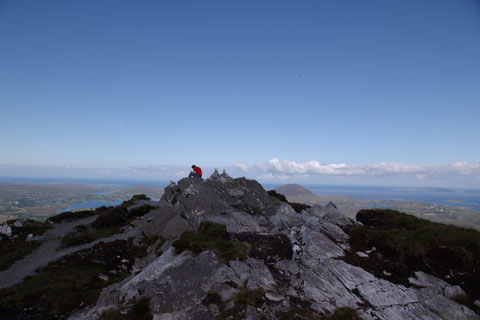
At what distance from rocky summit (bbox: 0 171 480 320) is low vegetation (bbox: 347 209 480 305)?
0.33 m

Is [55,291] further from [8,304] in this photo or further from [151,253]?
[151,253]

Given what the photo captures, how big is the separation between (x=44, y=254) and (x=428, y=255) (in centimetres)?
3847

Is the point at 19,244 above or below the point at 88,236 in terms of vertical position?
below

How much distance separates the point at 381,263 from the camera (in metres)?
15.7

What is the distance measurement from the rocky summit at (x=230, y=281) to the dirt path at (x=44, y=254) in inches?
6.8

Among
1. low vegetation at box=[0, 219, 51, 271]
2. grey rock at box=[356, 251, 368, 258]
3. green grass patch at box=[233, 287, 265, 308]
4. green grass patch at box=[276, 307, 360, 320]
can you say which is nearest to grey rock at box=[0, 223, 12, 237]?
low vegetation at box=[0, 219, 51, 271]

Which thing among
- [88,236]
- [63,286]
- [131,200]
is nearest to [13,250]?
[88,236]

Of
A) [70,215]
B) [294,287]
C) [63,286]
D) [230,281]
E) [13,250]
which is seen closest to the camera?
[230,281]

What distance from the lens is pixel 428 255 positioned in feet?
51.6

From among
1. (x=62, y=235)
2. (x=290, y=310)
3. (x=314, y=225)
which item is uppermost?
(x=314, y=225)

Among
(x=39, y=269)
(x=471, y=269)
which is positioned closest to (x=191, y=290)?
(x=39, y=269)

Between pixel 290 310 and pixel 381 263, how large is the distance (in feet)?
29.1

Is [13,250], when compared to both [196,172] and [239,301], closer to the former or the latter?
[196,172]

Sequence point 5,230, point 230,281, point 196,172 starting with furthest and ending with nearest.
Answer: point 196,172 < point 5,230 < point 230,281
